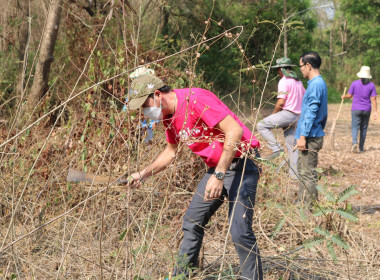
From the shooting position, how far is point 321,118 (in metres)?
5.26

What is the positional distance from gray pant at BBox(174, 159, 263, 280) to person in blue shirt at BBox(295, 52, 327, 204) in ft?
6.89

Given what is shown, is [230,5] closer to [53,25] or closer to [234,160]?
[53,25]

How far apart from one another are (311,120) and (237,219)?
242cm

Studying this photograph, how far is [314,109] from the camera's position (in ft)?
17.0

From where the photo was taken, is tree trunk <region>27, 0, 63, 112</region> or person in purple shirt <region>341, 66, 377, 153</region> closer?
tree trunk <region>27, 0, 63, 112</region>

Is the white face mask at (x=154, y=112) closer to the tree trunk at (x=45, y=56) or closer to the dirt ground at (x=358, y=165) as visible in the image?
the dirt ground at (x=358, y=165)

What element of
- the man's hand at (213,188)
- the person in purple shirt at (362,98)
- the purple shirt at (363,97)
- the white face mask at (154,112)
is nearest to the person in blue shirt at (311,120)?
the man's hand at (213,188)

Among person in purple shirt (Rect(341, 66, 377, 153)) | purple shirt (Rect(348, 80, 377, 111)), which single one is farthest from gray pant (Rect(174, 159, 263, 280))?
purple shirt (Rect(348, 80, 377, 111))

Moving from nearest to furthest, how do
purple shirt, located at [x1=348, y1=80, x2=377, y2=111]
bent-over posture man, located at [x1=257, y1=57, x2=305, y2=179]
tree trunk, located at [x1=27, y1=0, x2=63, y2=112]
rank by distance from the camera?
bent-over posture man, located at [x1=257, y1=57, x2=305, y2=179], tree trunk, located at [x1=27, y1=0, x2=63, y2=112], purple shirt, located at [x1=348, y1=80, x2=377, y2=111]

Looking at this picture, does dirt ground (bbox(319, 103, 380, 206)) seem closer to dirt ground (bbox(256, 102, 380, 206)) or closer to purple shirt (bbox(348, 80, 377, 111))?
dirt ground (bbox(256, 102, 380, 206))

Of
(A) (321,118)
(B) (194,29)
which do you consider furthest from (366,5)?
(A) (321,118)

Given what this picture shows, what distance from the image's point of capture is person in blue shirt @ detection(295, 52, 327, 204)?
5180 mm

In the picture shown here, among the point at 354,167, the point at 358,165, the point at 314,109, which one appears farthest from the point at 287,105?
the point at 358,165

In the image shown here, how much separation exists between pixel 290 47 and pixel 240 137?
71.6 ft
